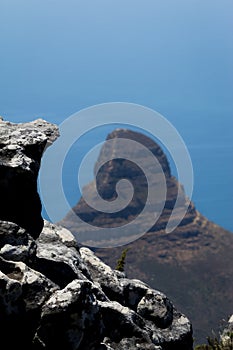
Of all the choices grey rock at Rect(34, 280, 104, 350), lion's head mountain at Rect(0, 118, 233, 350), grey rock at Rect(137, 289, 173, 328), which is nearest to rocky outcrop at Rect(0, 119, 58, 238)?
lion's head mountain at Rect(0, 118, 233, 350)

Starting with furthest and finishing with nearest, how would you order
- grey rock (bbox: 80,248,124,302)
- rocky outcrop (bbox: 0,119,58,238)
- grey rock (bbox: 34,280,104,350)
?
grey rock (bbox: 80,248,124,302)
rocky outcrop (bbox: 0,119,58,238)
grey rock (bbox: 34,280,104,350)

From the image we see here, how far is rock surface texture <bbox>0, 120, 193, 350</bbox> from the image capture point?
13.7 metres

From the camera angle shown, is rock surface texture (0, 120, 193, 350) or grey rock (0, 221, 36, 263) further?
grey rock (0, 221, 36, 263)

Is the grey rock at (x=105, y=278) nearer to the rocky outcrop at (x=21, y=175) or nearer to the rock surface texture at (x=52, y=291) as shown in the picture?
the rock surface texture at (x=52, y=291)

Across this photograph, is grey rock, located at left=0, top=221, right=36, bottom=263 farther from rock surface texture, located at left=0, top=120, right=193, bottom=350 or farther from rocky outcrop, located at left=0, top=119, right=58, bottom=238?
rocky outcrop, located at left=0, top=119, right=58, bottom=238

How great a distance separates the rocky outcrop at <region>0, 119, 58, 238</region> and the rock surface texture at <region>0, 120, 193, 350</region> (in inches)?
1.0

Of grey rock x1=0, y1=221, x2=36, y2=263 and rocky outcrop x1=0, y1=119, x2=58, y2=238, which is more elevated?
rocky outcrop x1=0, y1=119, x2=58, y2=238

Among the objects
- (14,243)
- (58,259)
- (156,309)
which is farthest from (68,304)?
(156,309)

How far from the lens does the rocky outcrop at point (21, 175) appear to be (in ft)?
54.9

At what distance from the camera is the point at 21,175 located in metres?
16.8

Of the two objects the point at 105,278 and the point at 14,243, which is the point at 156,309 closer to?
the point at 105,278

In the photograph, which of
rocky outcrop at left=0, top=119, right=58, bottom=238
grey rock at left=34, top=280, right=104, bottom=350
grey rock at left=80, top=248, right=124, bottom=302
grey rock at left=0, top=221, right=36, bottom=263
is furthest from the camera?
grey rock at left=80, top=248, right=124, bottom=302

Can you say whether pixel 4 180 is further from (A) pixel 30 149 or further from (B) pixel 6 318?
(B) pixel 6 318

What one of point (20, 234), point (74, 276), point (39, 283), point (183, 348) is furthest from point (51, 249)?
point (183, 348)
